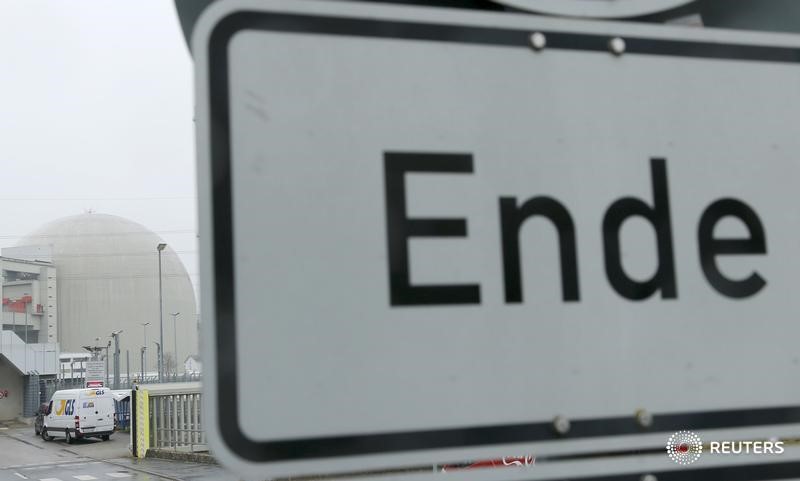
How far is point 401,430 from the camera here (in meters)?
0.96

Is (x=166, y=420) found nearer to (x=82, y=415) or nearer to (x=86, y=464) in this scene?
(x=86, y=464)

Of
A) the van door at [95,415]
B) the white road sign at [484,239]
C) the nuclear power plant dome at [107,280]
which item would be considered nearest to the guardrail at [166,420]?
the van door at [95,415]

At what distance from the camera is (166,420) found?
22500 millimetres

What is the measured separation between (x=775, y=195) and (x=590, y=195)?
30 cm

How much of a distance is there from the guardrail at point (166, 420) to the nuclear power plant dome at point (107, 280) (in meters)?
43.0

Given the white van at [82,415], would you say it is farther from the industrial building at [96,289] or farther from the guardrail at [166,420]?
the industrial building at [96,289]

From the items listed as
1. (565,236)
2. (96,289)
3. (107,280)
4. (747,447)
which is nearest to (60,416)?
(747,447)

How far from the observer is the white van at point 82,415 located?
27250 millimetres

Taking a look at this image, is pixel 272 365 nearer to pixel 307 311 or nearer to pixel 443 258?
pixel 307 311

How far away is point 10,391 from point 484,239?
4036cm

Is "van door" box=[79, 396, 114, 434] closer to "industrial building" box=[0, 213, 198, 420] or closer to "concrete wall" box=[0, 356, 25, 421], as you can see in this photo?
"concrete wall" box=[0, 356, 25, 421]

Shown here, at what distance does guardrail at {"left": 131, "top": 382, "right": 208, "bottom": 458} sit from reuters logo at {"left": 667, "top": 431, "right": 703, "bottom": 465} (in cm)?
2111

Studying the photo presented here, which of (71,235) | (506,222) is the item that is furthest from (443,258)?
(71,235)

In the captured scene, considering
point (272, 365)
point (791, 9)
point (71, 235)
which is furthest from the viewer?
point (71, 235)
